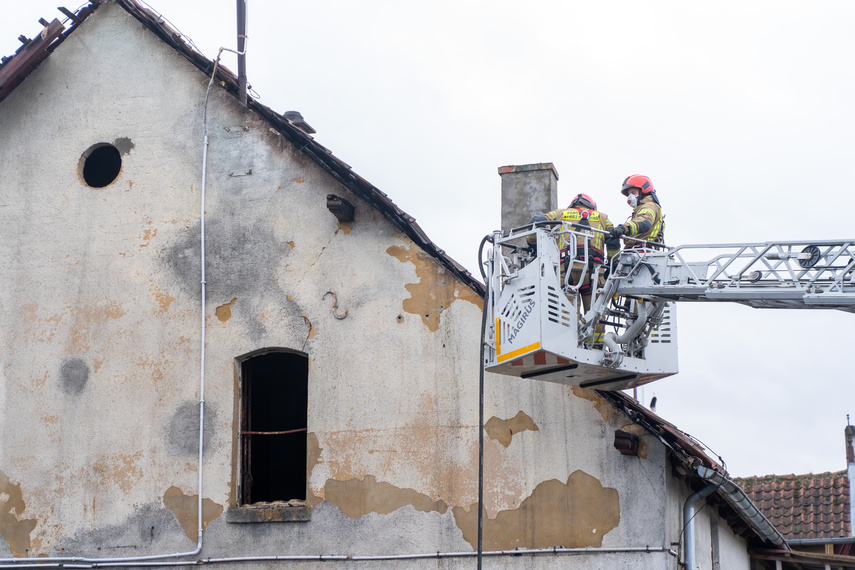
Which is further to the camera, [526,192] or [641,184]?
[526,192]

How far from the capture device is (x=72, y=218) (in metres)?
12.2

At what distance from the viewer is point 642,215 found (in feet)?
31.3

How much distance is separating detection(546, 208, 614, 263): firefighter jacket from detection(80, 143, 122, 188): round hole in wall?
18.5ft

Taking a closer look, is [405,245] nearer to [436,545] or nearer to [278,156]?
[278,156]

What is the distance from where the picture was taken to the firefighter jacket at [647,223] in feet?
30.9

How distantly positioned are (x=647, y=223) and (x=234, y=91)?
16.7ft

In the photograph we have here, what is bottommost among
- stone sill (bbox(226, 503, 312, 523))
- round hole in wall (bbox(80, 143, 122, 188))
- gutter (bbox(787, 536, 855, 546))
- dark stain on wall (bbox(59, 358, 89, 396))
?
gutter (bbox(787, 536, 855, 546))

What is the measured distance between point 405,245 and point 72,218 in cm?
410

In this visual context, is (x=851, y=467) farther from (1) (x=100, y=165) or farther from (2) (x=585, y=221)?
(1) (x=100, y=165)

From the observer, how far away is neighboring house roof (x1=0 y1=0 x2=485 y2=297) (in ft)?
35.7

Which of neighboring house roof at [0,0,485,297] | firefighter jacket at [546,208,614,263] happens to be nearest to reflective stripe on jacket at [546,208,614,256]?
firefighter jacket at [546,208,614,263]

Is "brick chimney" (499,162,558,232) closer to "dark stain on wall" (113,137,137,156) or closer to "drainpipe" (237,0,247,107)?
"drainpipe" (237,0,247,107)

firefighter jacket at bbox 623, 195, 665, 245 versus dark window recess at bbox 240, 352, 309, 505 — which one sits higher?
firefighter jacket at bbox 623, 195, 665, 245

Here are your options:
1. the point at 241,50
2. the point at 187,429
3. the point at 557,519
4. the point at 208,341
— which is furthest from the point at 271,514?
the point at 241,50
